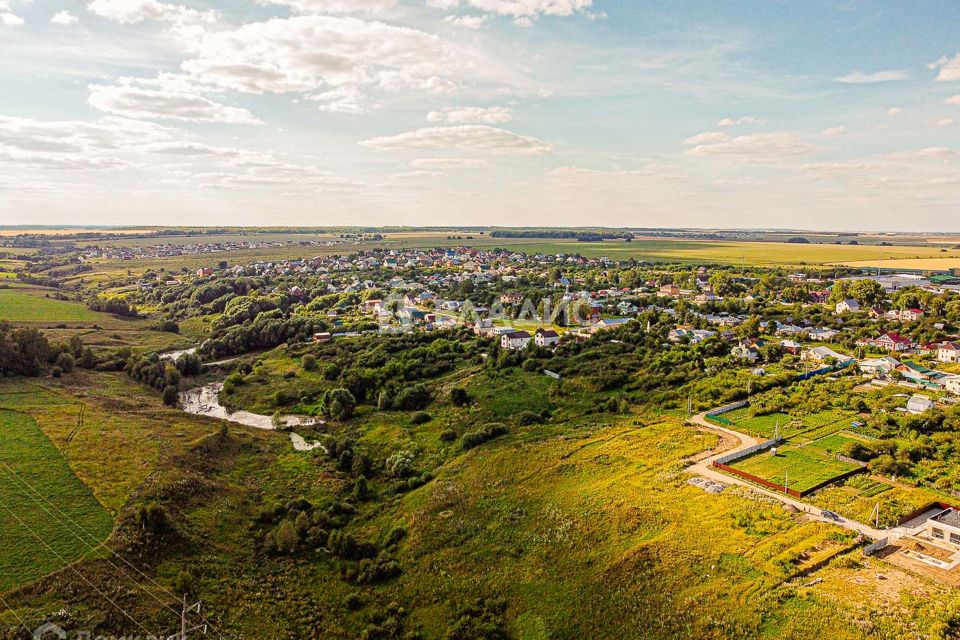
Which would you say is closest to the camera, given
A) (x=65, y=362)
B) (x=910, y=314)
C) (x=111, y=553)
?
(x=111, y=553)

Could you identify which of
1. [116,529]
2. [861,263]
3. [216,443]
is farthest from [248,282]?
[861,263]

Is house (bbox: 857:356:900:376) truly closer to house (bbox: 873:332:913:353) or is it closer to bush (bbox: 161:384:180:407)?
house (bbox: 873:332:913:353)

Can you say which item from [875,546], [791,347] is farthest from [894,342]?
[875,546]

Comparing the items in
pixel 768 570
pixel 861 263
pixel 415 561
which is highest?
pixel 861 263

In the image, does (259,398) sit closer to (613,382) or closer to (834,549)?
(613,382)

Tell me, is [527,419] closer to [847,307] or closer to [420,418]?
[420,418]

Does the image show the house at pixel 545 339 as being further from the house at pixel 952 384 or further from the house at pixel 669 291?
the house at pixel 669 291

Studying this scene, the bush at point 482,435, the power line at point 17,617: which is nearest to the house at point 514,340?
the bush at point 482,435

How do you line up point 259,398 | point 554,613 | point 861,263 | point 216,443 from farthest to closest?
point 861,263, point 259,398, point 216,443, point 554,613
